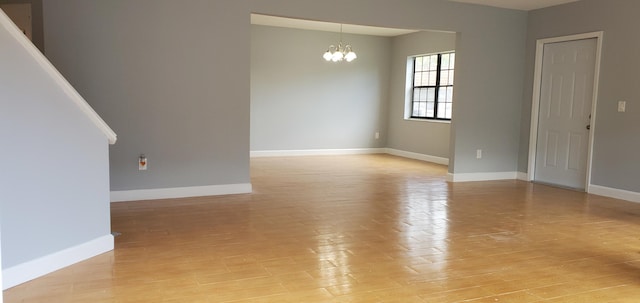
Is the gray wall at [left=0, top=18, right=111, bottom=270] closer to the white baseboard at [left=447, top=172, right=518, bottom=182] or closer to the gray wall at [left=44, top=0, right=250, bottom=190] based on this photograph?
the gray wall at [left=44, top=0, right=250, bottom=190]

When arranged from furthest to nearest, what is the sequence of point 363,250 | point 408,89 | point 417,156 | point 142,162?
point 408,89, point 417,156, point 142,162, point 363,250

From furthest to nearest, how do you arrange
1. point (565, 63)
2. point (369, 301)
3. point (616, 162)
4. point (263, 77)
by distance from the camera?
point (263, 77) < point (565, 63) < point (616, 162) < point (369, 301)

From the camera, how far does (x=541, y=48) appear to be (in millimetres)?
6508

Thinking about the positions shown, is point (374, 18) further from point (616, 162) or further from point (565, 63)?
point (616, 162)

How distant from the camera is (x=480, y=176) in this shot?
669cm

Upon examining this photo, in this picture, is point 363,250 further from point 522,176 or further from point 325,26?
point 325,26

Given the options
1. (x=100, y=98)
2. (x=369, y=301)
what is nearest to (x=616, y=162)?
(x=369, y=301)

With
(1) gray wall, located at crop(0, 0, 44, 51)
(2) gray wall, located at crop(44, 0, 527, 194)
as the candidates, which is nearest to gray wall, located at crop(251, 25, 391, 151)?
(2) gray wall, located at crop(44, 0, 527, 194)

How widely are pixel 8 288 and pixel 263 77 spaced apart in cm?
674

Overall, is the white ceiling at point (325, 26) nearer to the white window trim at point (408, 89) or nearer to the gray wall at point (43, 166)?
the white window trim at point (408, 89)

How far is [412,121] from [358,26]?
7.02ft

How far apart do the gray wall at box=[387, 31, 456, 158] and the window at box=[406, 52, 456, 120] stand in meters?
0.17

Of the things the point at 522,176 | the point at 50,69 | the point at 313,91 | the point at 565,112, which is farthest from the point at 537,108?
the point at 50,69

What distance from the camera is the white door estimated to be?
234 inches
